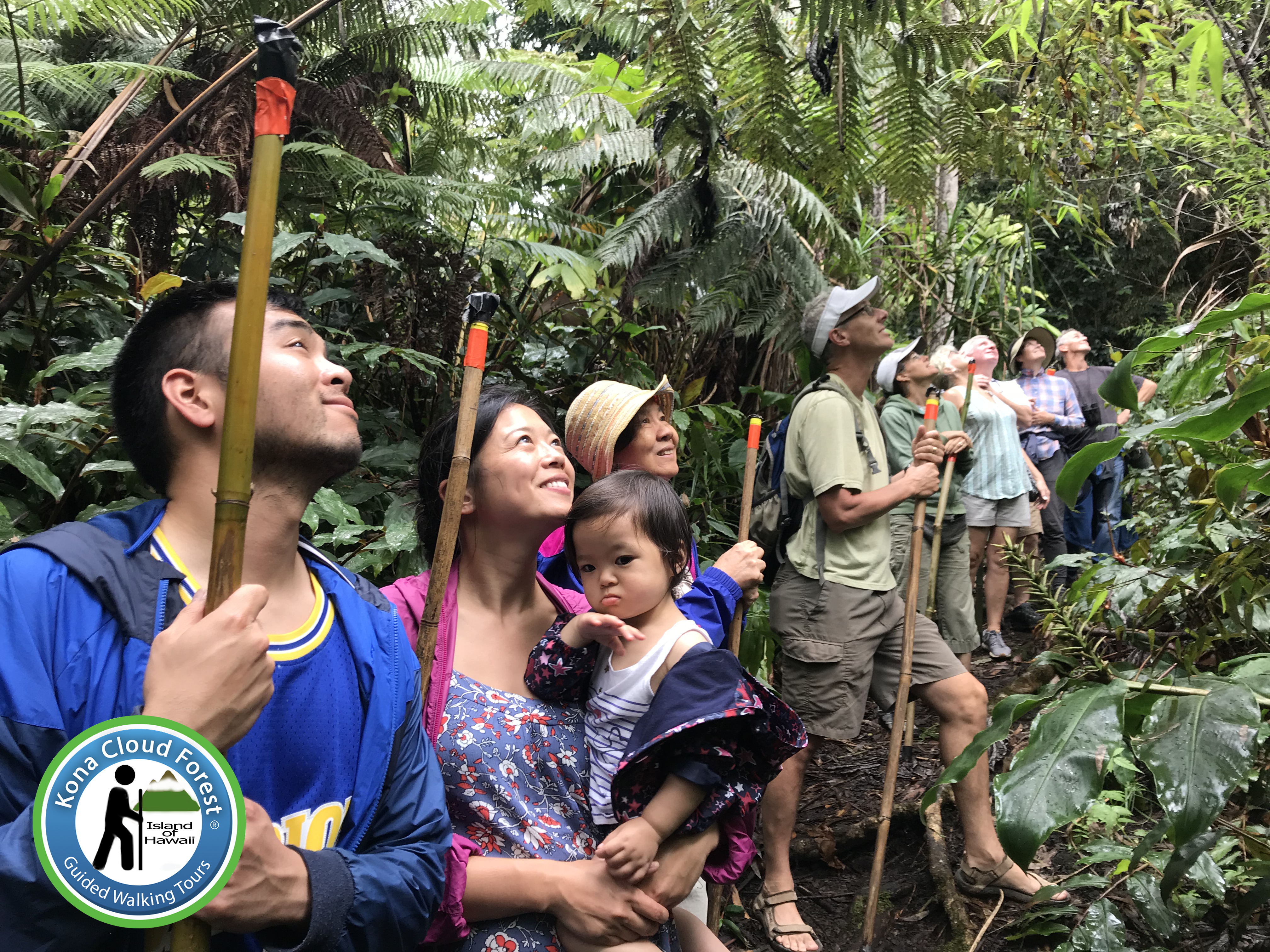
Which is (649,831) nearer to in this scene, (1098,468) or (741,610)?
(741,610)

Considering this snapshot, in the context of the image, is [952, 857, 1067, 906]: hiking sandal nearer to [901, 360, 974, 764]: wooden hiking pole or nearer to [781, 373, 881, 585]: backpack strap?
[901, 360, 974, 764]: wooden hiking pole

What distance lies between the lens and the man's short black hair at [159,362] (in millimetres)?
1375

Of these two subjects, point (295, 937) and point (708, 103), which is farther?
point (708, 103)

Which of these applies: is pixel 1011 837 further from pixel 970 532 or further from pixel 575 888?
pixel 970 532

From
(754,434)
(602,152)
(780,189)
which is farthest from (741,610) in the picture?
(602,152)

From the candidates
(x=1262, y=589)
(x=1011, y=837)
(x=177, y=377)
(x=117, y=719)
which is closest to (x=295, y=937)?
(x=117, y=719)

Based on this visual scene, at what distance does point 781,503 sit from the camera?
11.6ft

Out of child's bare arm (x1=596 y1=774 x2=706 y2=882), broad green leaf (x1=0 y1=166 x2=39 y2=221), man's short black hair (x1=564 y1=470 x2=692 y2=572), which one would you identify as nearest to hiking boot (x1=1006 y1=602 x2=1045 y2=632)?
man's short black hair (x1=564 y1=470 x2=692 y2=572)

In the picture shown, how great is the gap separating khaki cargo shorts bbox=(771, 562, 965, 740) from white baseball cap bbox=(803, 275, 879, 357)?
2.91ft

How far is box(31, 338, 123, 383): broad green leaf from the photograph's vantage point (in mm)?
2342

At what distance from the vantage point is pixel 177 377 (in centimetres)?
136

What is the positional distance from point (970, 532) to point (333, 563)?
5084 millimetres

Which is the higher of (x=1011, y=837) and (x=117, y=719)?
(x=117, y=719)

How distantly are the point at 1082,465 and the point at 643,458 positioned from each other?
4.54ft
